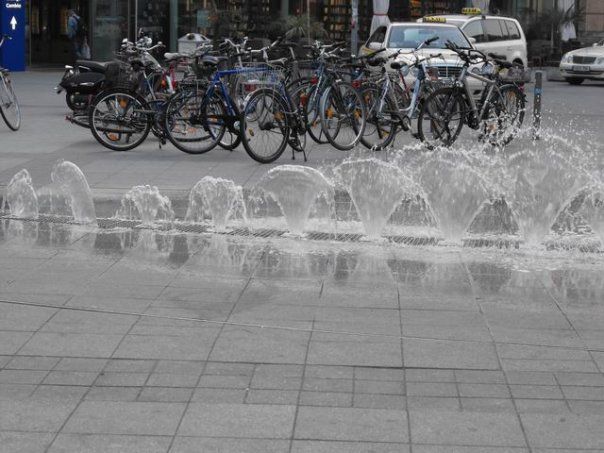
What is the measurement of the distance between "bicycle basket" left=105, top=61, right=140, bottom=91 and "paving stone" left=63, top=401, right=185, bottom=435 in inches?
413

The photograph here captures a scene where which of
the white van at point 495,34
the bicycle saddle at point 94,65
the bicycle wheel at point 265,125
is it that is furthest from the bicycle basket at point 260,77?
the white van at point 495,34

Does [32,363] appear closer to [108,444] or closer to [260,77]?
[108,444]

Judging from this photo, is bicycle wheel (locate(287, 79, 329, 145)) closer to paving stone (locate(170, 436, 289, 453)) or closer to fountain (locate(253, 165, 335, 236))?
fountain (locate(253, 165, 335, 236))

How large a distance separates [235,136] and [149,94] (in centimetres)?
115

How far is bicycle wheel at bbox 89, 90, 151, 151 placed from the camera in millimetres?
Answer: 13828

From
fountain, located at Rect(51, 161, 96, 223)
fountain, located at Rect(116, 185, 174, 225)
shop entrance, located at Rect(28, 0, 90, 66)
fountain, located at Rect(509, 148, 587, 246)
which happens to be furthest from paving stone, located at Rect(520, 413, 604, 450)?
shop entrance, located at Rect(28, 0, 90, 66)

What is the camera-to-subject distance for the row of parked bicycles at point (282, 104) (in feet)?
43.7

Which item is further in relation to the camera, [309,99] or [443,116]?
[443,116]

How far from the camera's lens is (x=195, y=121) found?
13.4 metres

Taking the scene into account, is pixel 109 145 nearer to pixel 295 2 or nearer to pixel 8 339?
pixel 8 339

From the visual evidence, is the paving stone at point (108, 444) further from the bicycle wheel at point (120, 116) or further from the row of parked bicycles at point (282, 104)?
the bicycle wheel at point (120, 116)

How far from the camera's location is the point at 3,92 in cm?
1609

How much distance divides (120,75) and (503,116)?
192 inches

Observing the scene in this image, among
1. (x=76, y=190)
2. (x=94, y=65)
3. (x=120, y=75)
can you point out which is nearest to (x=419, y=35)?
(x=94, y=65)
